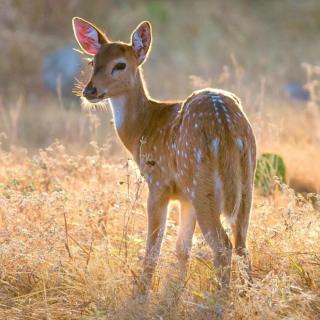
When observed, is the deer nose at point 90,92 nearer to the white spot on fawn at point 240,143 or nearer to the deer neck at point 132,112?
the deer neck at point 132,112

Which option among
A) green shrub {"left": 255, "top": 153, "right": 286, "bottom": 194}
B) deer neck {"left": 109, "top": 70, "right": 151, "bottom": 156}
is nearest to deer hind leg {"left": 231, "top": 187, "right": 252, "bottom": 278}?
deer neck {"left": 109, "top": 70, "right": 151, "bottom": 156}

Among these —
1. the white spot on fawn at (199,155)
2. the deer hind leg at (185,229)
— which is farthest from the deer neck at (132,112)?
the white spot on fawn at (199,155)

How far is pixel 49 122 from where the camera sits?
14797 mm

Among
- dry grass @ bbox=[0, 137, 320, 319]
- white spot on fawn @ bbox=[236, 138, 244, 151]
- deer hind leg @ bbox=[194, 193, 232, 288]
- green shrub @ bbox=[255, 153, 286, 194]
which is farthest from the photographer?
green shrub @ bbox=[255, 153, 286, 194]

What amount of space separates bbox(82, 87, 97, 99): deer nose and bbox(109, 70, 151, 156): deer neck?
32 cm

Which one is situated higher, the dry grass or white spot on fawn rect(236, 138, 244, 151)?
white spot on fawn rect(236, 138, 244, 151)

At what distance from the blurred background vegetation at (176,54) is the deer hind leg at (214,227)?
5921 mm

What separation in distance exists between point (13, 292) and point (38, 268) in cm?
23

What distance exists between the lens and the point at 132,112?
297 inches

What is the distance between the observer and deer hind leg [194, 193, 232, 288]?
20.4ft

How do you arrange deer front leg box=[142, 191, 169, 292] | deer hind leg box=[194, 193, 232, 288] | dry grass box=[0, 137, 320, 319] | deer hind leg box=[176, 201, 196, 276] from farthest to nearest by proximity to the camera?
1. deer hind leg box=[176, 201, 196, 276]
2. deer front leg box=[142, 191, 169, 292]
3. deer hind leg box=[194, 193, 232, 288]
4. dry grass box=[0, 137, 320, 319]

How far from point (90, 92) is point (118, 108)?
0.41m

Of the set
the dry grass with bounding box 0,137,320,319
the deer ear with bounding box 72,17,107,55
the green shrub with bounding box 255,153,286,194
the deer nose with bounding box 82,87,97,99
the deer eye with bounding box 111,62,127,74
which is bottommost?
the dry grass with bounding box 0,137,320,319

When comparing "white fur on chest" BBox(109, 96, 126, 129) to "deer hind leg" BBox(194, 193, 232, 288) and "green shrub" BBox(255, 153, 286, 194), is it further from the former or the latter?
"green shrub" BBox(255, 153, 286, 194)
